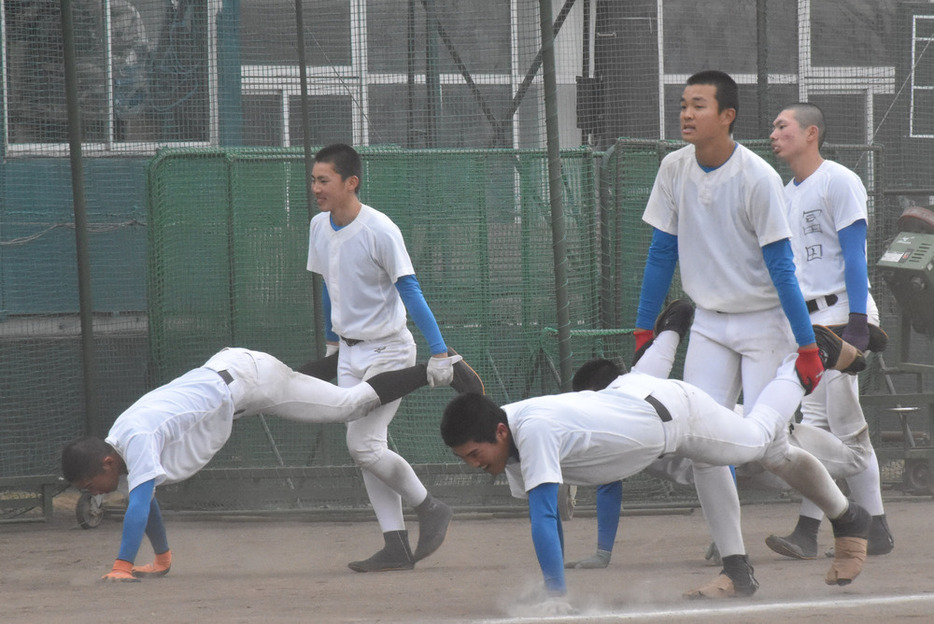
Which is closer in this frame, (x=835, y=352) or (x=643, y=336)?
(x=835, y=352)

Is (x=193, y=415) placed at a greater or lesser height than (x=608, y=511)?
greater

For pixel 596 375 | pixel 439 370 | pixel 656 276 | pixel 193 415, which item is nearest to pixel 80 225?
pixel 193 415

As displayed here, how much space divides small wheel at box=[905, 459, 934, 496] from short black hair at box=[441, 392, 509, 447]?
15.8 feet

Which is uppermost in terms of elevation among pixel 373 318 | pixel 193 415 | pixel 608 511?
pixel 373 318

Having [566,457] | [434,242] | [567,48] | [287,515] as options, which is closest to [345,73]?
→ [434,242]

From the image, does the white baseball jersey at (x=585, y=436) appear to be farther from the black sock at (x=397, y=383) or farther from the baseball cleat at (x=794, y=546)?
the baseball cleat at (x=794, y=546)

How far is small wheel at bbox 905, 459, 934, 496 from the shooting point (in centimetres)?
811

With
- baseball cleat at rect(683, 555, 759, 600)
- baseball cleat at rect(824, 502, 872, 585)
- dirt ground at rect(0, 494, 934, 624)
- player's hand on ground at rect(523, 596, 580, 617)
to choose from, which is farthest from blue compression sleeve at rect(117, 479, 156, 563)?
baseball cleat at rect(824, 502, 872, 585)

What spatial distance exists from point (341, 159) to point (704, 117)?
185 centimetres

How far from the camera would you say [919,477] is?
321 inches

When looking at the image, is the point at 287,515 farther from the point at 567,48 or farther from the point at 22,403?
the point at 567,48

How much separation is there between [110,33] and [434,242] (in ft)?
9.38

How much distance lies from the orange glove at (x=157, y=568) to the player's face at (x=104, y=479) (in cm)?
48

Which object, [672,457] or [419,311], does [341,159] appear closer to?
[419,311]
